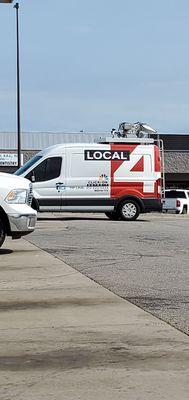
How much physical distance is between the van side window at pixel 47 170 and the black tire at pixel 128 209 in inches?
96.2

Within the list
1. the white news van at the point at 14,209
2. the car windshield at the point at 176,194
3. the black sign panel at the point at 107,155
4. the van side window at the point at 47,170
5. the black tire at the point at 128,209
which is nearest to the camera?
the white news van at the point at 14,209

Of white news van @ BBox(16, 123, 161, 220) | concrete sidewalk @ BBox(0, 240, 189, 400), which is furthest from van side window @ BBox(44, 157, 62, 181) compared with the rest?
concrete sidewalk @ BBox(0, 240, 189, 400)

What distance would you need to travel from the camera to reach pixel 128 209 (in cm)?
2156

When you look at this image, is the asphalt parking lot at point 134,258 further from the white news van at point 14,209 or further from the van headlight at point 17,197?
the van headlight at point 17,197

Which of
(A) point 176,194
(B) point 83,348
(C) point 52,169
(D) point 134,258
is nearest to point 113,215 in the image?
(C) point 52,169

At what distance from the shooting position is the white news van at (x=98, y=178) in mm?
20953

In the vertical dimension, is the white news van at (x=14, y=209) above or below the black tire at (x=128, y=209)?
above

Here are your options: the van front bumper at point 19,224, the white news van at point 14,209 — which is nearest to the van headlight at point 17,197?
the white news van at point 14,209

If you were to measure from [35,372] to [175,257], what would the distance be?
6991 mm

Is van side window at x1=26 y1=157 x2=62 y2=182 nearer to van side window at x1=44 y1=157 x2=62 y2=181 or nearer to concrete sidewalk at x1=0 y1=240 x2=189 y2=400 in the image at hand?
van side window at x1=44 y1=157 x2=62 y2=181

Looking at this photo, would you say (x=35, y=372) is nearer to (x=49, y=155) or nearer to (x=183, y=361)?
(x=183, y=361)

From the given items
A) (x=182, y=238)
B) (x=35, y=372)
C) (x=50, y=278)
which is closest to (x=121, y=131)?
(x=182, y=238)

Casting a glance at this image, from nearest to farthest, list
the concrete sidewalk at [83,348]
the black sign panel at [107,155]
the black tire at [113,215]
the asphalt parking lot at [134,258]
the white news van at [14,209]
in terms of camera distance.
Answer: the concrete sidewalk at [83,348] → the asphalt parking lot at [134,258] → the white news van at [14,209] → the black sign panel at [107,155] → the black tire at [113,215]

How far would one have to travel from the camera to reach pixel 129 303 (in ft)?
24.5
